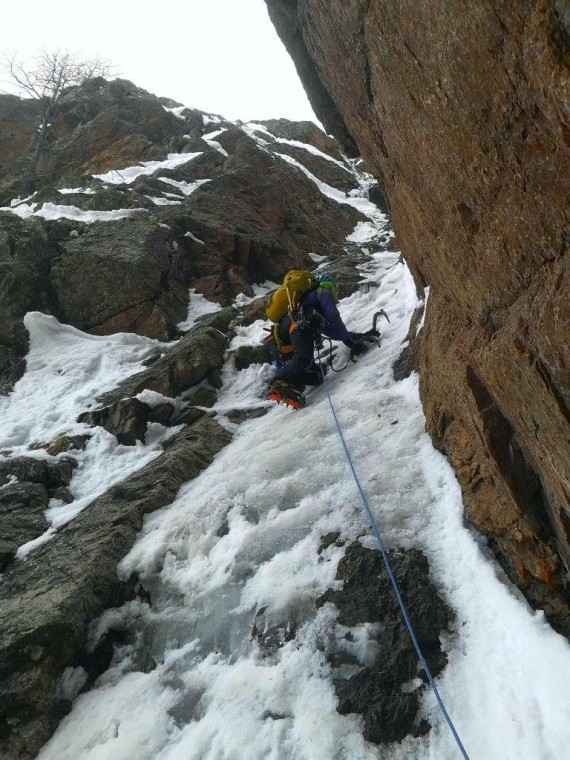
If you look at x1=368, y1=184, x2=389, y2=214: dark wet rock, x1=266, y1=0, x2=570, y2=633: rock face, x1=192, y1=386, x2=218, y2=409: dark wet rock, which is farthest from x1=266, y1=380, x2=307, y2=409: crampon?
x1=368, y1=184, x2=389, y2=214: dark wet rock

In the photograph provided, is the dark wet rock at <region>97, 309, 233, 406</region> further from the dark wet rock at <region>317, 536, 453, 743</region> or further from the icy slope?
the dark wet rock at <region>317, 536, 453, 743</region>

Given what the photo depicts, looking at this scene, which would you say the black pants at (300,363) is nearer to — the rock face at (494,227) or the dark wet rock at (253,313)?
the dark wet rock at (253,313)

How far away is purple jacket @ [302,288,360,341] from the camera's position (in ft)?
24.3

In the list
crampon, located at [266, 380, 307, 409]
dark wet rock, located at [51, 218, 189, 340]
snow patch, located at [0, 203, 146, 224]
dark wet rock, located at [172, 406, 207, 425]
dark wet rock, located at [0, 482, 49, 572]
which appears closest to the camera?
dark wet rock, located at [0, 482, 49, 572]

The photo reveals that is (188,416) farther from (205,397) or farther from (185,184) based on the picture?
(185,184)

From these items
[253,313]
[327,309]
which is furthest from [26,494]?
[253,313]

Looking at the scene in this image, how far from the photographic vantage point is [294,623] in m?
3.31

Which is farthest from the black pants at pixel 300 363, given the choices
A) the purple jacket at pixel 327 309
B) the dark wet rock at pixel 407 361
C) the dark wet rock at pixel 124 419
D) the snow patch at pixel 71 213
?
the snow patch at pixel 71 213

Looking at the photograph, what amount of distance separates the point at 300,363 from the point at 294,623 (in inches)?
175

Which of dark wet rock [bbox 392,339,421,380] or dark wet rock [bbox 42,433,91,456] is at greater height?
dark wet rock [bbox 392,339,421,380]

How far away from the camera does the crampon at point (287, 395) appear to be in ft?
22.2

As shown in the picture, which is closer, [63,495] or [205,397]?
→ [63,495]

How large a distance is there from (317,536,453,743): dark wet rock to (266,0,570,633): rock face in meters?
0.57

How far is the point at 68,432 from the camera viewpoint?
7.52 m
